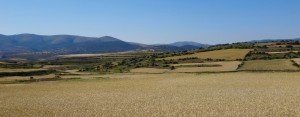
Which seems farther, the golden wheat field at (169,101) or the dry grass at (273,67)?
the dry grass at (273,67)

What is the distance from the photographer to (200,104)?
3406 cm

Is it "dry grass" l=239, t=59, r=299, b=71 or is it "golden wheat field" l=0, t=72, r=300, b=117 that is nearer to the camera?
"golden wheat field" l=0, t=72, r=300, b=117

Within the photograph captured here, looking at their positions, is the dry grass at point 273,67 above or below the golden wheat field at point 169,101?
above

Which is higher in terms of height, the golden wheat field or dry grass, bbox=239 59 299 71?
dry grass, bbox=239 59 299 71

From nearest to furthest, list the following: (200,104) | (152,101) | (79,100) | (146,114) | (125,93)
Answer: (146,114) < (200,104) < (152,101) < (79,100) < (125,93)

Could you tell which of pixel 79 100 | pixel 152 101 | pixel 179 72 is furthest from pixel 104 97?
pixel 179 72

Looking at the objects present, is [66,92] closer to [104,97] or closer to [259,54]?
[104,97]

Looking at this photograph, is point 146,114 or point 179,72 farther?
point 179,72

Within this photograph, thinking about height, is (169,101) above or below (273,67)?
below

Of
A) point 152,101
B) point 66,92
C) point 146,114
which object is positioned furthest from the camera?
point 66,92

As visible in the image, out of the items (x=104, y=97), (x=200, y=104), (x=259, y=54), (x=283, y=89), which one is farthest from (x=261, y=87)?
(x=259, y=54)

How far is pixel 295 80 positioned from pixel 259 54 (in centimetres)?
4286

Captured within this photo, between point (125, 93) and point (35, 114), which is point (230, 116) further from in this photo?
point (125, 93)

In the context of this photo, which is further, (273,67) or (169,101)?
(273,67)
